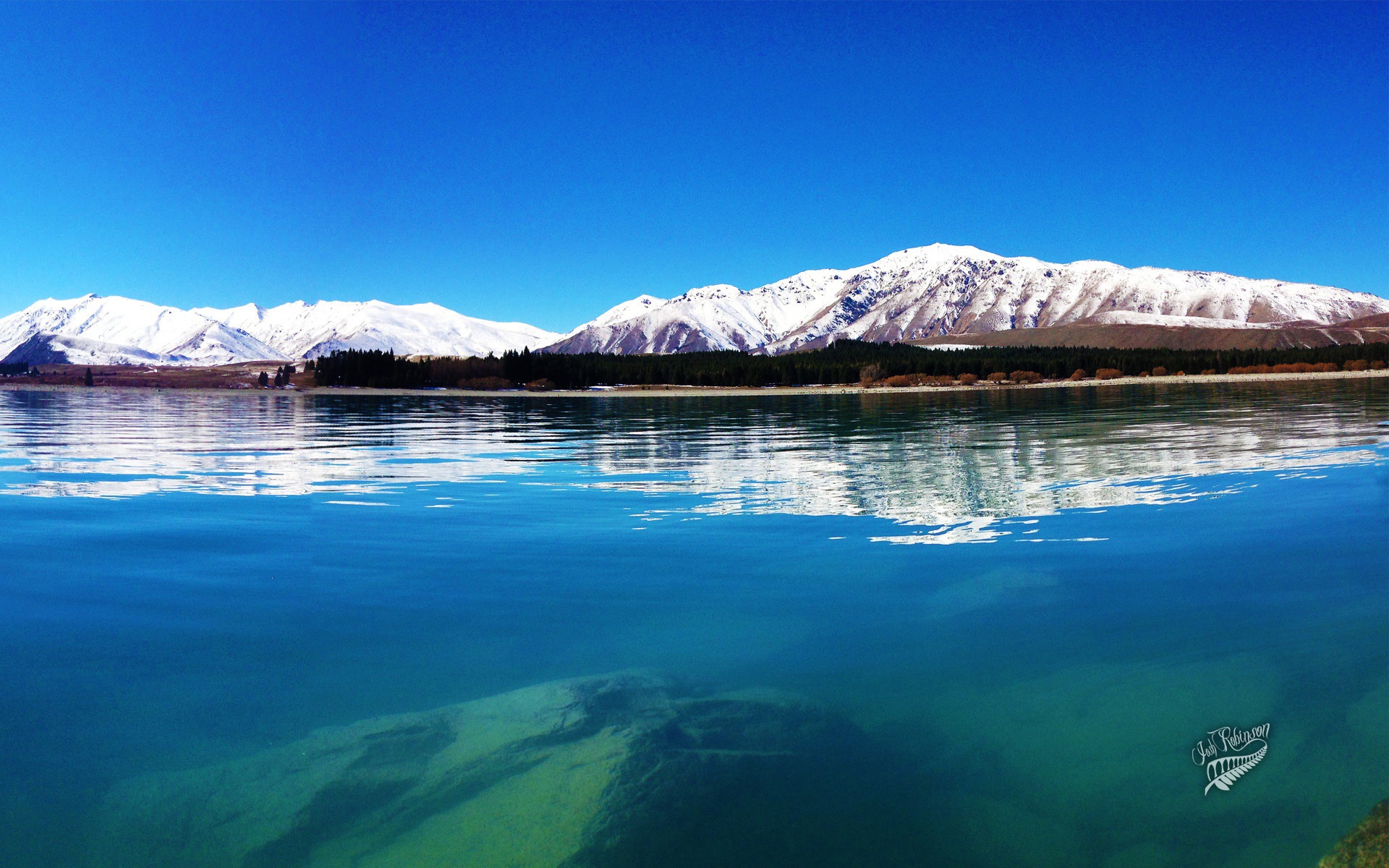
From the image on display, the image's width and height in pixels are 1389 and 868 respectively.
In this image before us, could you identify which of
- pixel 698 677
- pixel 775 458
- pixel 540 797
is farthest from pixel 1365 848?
pixel 775 458

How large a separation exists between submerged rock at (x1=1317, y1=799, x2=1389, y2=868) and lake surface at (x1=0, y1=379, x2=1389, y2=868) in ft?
0.92

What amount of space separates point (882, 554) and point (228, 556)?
1513 cm

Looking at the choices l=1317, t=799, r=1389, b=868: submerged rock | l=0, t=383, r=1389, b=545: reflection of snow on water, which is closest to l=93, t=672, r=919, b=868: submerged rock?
l=1317, t=799, r=1389, b=868: submerged rock

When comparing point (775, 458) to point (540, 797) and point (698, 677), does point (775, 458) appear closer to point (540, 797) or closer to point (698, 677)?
point (698, 677)

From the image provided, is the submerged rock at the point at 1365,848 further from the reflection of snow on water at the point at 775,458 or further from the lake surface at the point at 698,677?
the reflection of snow on water at the point at 775,458

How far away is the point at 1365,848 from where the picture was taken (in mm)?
7672

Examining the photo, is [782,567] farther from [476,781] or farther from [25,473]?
[25,473]

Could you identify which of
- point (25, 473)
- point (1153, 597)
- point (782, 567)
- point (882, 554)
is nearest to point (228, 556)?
point (782, 567)

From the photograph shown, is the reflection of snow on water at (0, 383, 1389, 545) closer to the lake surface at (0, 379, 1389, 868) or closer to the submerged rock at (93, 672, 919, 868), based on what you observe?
the lake surface at (0, 379, 1389, 868)

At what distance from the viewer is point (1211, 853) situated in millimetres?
8031

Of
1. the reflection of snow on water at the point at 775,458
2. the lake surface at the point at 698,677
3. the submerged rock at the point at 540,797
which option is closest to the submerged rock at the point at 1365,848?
the lake surface at the point at 698,677

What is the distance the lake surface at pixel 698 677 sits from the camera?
27.8 feet

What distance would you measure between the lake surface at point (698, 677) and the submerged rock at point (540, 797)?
41mm

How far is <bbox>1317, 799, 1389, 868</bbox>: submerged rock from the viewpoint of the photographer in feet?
24.6
